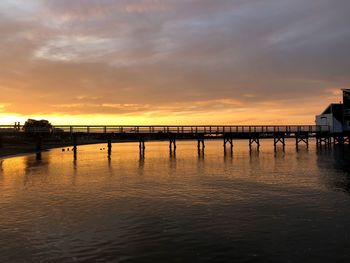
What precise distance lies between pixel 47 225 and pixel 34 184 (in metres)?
13.9

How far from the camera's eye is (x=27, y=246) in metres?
13.5

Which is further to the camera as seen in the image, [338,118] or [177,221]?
[338,118]

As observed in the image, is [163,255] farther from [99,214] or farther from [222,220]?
[99,214]

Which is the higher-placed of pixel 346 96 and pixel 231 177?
pixel 346 96

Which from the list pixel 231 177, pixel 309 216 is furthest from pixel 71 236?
pixel 231 177

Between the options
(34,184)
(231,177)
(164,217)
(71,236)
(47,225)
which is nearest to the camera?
(71,236)

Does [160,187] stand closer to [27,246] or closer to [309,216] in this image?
[309,216]

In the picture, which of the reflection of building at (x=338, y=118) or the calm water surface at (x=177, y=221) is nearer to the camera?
the calm water surface at (x=177, y=221)

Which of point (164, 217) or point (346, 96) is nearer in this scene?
point (164, 217)

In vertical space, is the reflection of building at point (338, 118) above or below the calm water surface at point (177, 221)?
above

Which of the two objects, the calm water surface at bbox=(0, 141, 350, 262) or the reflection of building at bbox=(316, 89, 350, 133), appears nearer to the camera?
the calm water surface at bbox=(0, 141, 350, 262)

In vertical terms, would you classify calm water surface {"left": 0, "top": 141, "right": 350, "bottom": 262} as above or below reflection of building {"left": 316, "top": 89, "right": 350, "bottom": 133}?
below

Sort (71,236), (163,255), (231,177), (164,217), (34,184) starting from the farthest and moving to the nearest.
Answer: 1. (231,177)
2. (34,184)
3. (164,217)
4. (71,236)
5. (163,255)

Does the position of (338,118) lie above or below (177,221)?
above
